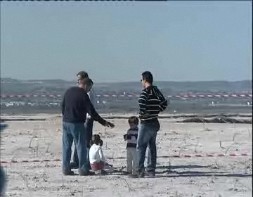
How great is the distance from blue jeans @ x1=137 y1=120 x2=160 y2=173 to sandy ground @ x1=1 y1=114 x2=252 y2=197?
0.87 feet

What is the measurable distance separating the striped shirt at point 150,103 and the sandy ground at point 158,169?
3.09 feet

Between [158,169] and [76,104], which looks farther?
[158,169]

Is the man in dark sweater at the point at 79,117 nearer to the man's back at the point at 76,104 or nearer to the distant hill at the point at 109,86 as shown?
the man's back at the point at 76,104

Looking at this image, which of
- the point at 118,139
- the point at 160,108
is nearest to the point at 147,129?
the point at 160,108

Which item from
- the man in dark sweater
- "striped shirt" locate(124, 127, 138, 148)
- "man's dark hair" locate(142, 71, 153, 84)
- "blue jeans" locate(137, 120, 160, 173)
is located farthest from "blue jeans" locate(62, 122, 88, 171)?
"man's dark hair" locate(142, 71, 153, 84)

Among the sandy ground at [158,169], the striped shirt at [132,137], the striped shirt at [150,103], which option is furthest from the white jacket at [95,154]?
the striped shirt at [150,103]

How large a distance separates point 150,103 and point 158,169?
1.73 m

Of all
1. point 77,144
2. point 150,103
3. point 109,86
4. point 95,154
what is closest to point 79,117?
point 77,144

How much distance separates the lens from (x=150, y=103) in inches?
497

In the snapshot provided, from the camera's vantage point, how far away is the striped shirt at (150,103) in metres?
12.6

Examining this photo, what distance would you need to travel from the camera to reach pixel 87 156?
43.1ft

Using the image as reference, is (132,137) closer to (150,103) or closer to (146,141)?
(146,141)

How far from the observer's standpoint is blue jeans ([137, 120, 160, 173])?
41.5 feet

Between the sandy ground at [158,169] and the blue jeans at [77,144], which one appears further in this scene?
the blue jeans at [77,144]
